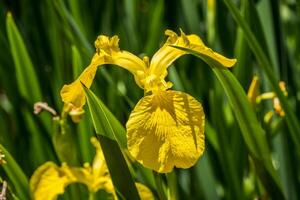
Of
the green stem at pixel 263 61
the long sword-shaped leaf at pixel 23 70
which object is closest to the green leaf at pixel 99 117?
the green stem at pixel 263 61

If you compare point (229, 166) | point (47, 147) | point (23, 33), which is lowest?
point (229, 166)

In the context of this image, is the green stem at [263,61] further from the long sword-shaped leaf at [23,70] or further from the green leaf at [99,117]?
the long sword-shaped leaf at [23,70]

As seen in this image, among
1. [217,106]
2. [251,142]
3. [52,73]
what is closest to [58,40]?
[52,73]

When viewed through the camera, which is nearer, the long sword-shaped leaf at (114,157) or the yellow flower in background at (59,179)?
the long sword-shaped leaf at (114,157)

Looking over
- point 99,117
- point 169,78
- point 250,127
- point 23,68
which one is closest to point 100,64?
point 99,117

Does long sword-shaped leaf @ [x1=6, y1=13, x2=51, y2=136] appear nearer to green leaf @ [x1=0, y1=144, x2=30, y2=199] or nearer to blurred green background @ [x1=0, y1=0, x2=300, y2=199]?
blurred green background @ [x1=0, y1=0, x2=300, y2=199]

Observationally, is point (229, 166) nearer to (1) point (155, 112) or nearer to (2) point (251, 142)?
(2) point (251, 142)
